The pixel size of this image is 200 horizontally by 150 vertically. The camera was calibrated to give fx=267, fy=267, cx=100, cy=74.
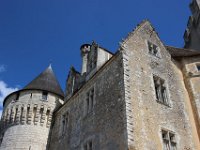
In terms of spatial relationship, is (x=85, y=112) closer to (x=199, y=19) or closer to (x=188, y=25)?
(x=199, y=19)

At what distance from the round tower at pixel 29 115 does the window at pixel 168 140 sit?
875cm

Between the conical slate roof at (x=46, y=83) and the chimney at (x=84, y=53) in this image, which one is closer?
the chimney at (x=84, y=53)

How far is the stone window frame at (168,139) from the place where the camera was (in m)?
11.0

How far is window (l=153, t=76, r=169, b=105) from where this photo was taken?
1278cm

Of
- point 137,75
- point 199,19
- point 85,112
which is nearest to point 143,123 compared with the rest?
point 137,75

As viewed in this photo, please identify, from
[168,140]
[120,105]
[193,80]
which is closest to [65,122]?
[120,105]

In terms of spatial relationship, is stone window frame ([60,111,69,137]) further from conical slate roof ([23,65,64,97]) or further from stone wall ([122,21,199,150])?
stone wall ([122,21,199,150])

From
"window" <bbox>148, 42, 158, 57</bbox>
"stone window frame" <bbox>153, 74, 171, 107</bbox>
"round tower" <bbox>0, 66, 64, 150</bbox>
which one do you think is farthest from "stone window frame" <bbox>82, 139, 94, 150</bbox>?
"window" <bbox>148, 42, 158, 57</bbox>

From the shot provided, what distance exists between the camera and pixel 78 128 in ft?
45.1

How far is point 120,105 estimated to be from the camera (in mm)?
11156

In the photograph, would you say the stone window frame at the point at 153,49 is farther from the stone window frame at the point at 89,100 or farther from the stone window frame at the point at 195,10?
the stone window frame at the point at 195,10

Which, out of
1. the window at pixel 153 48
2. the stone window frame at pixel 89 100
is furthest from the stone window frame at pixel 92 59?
the window at pixel 153 48

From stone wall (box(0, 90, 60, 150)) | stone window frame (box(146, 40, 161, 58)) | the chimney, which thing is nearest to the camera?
stone window frame (box(146, 40, 161, 58))

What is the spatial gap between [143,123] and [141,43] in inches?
203
